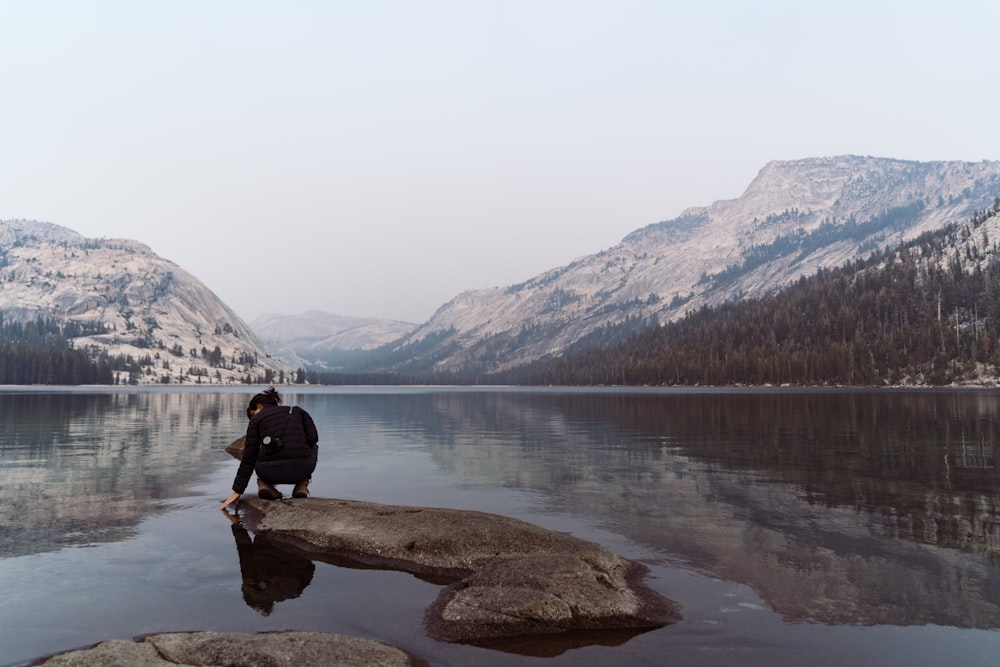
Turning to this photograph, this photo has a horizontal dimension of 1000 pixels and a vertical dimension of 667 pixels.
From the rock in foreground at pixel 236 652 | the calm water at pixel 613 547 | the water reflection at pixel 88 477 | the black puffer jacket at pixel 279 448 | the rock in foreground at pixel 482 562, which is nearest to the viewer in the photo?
the rock in foreground at pixel 236 652

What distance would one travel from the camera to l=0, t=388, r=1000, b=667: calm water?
10000 millimetres

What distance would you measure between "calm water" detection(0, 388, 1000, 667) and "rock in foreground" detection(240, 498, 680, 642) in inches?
24.4

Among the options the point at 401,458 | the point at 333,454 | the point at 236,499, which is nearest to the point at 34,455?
the point at 333,454

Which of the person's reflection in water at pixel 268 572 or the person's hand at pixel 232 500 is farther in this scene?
the person's hand at pixel 232 500

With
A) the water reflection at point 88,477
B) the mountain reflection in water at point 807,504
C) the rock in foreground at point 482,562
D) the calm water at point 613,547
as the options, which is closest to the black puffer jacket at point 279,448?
the rock in foreground at point 482,562

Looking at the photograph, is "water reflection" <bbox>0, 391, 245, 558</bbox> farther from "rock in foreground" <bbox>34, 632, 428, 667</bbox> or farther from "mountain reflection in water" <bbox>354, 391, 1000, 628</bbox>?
"mountain reflection in water" <bbox>354, 391, 1000, 628</bbox>

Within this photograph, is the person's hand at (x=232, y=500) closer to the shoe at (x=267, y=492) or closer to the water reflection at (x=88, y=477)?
the shoe at (x=267, y=492)

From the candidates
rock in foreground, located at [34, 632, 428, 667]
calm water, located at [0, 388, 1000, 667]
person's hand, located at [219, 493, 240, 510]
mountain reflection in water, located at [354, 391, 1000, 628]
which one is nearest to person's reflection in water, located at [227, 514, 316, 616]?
calm water, located at [0, 388, 1000, 667]

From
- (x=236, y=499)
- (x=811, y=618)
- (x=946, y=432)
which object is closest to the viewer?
(x=811, y=618)

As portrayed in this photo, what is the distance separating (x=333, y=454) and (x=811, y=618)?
109 feet

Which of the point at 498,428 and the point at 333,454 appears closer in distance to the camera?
the point at 333,454

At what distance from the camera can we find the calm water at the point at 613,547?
10.0m

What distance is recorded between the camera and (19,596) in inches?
464

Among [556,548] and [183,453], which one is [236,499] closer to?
[556,548]
